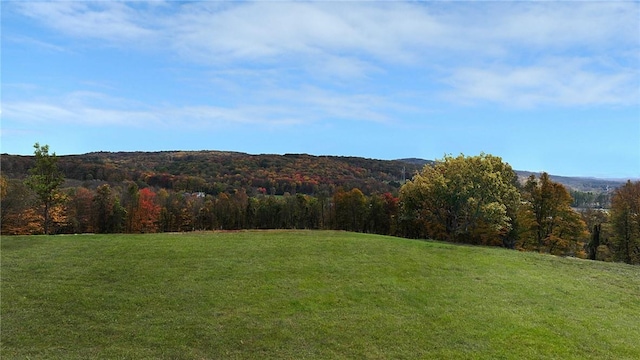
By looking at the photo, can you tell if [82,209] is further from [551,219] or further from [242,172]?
[551,219]

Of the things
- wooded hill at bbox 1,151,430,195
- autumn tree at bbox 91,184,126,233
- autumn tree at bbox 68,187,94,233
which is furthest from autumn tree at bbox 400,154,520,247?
autumn tree at bbox 68,187,94,233

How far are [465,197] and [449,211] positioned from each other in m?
3.22

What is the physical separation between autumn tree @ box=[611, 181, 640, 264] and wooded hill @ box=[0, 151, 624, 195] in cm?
4304

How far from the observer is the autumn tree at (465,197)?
3922 centimetres

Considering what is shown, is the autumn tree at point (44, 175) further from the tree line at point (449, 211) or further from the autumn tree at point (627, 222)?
the autumn tree at point (627, 222)

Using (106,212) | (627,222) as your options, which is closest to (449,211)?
(627,222)

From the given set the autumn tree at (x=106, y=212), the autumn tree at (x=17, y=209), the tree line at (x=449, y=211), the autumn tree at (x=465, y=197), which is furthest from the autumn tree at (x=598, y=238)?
the autumn tree at (x=17, y=209)

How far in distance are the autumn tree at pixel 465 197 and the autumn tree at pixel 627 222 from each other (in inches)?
395

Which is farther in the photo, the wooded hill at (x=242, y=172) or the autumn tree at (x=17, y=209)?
the wooded hill at (x=242, y=172)

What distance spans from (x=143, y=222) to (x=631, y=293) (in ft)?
218

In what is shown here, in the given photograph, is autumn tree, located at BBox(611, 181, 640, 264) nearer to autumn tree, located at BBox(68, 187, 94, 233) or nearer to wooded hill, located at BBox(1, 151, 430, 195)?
wooded hill, located at BBox(1, 151, 430, 195)

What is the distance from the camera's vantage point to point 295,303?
50.3 feet

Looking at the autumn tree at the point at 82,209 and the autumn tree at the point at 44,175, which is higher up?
the autumn tree at the point at 44,175

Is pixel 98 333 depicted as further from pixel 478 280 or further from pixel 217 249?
pixel 478 280
